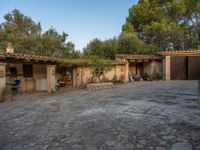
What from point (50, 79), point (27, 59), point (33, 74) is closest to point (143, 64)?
point (50, 79)

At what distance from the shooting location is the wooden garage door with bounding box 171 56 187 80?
21.5 metres

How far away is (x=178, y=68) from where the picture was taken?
21562 mm

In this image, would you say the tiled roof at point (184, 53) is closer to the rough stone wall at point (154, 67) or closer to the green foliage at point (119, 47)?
the rough stone wall at point (154, 67)

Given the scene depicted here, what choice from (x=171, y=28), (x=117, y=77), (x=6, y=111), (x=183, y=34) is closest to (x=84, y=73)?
(x=117, y=77)

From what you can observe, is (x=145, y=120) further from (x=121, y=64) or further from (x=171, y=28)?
(x=171, y=28)

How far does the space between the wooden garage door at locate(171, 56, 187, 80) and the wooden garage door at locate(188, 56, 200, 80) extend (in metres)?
0.48

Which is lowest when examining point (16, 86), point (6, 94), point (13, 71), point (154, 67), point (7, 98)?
point (7, 98)

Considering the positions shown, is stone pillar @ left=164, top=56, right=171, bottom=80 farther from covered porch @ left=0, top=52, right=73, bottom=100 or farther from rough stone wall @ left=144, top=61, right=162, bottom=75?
covered porch @ left=0, top=52, right=73, bottom=100

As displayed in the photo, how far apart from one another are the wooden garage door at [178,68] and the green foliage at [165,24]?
6249mm

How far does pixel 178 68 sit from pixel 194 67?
1530 millimetres

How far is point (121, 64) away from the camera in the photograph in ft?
69.9

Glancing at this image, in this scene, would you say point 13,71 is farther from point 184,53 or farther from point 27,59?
point 184,53

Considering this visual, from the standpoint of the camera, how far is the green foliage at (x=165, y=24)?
2696 cm

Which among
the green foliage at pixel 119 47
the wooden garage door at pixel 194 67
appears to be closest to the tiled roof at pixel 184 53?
the wooden garage door at pixel 194 67
